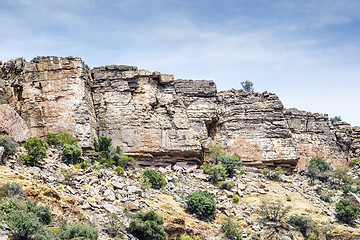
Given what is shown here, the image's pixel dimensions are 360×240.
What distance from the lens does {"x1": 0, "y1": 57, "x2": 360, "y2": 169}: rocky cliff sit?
162 ft

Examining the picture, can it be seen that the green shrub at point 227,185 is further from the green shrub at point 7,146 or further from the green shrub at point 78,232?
the green shrub at point 7,146

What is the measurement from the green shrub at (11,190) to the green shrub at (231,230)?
670 inches

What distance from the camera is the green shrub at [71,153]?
43.6m

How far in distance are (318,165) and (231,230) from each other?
2159 cm

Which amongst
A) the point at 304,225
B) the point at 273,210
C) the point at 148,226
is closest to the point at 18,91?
the point at 148,226

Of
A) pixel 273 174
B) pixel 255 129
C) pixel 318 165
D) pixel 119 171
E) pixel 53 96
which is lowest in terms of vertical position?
pixel 273 174

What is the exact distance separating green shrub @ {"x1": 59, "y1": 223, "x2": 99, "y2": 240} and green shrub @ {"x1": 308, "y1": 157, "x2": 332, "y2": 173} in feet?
107

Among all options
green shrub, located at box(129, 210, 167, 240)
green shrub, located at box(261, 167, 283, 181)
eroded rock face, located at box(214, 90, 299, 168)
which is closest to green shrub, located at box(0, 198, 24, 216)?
green shrub, located at box(129, 210, 167, 240)

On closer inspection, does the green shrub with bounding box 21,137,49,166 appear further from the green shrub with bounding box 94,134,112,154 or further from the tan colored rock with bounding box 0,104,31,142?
the green shrub with bounding box 94,134,112,154

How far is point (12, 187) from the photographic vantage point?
99.6ft

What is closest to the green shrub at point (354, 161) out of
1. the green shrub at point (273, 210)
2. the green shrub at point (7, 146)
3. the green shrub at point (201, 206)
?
the green shrub at point (273, 210)

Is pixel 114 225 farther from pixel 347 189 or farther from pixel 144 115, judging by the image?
pixel 347 189

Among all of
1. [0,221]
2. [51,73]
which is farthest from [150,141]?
[0,221]

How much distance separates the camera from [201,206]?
136 feet
